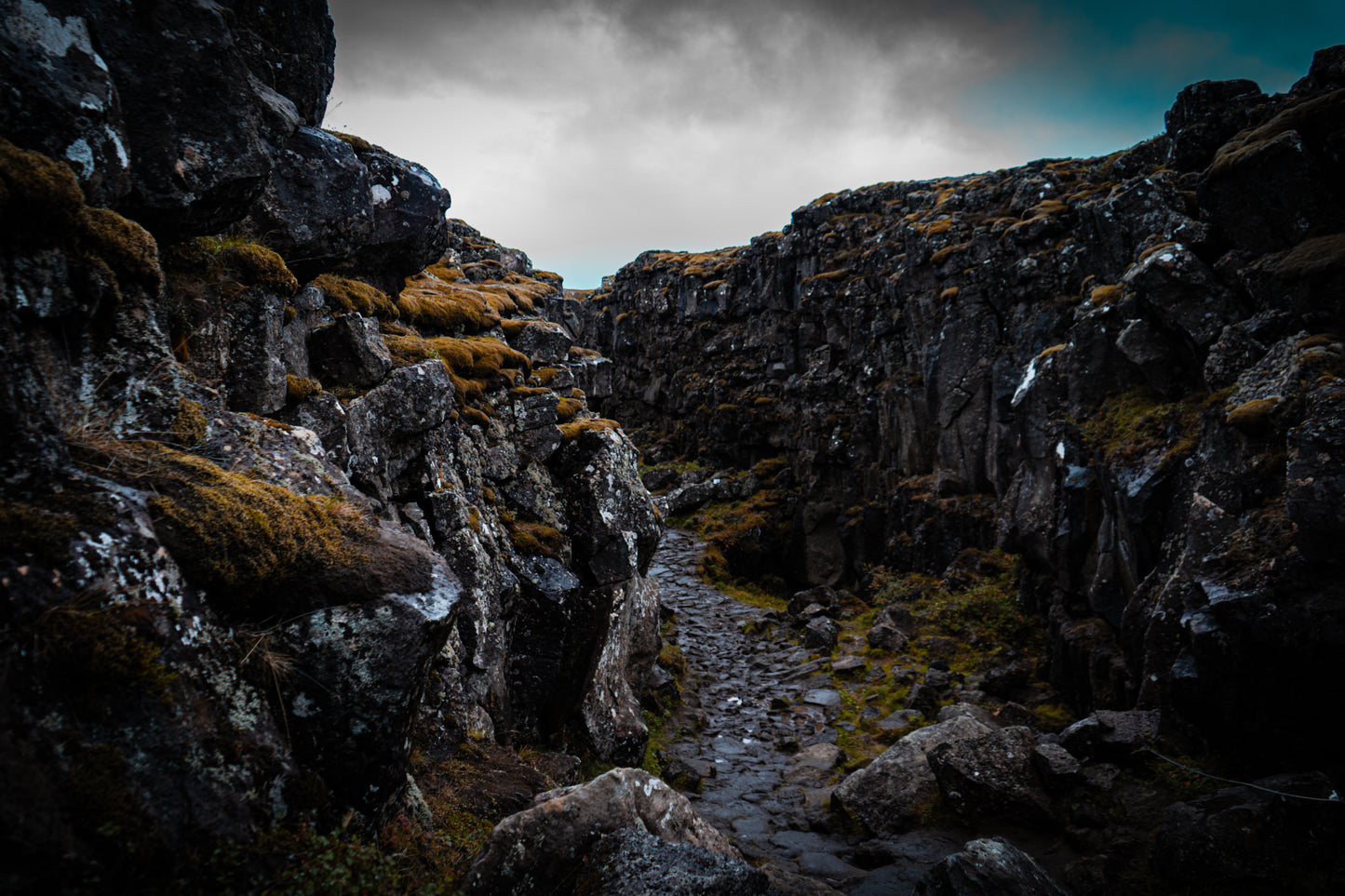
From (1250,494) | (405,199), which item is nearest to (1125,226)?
(1250,494)

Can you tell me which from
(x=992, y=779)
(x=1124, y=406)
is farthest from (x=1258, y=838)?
(x=1124, y=406)

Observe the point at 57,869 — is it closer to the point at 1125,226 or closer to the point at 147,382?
the point at 147,382

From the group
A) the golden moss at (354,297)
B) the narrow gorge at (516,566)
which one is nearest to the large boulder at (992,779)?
the narrow gorge at (516,566)

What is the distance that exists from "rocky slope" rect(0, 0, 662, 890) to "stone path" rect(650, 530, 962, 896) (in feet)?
13.7

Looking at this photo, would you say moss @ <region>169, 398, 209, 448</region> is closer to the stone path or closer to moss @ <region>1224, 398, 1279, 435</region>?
the stone path

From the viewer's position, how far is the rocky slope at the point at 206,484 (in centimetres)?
374

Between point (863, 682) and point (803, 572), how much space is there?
19.3 metres

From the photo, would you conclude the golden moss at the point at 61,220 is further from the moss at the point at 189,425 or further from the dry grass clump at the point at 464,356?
the dry grass clump at the point at 464,356

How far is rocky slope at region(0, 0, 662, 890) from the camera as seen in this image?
374cm

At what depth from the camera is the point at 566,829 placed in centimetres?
641

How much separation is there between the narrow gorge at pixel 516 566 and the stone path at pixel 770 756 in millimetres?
109

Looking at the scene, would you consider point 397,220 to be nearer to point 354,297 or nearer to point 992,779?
point 354,297

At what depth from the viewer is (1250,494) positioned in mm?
11094

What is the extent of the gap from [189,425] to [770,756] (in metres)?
14.5
